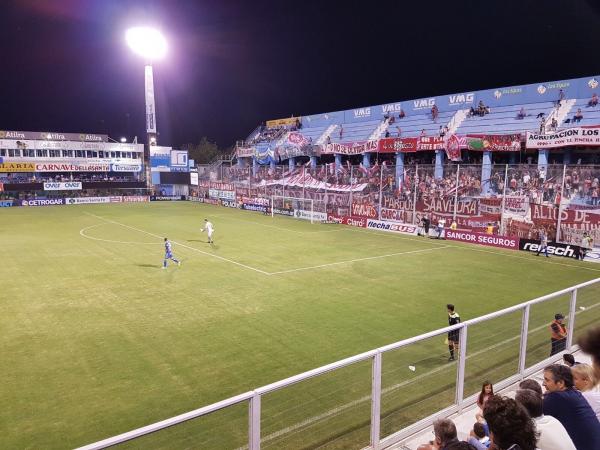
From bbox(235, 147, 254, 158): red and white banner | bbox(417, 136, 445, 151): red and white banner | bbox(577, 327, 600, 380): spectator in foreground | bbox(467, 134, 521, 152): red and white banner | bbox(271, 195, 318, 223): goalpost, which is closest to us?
bbox(577, 327, 600, 380): spectator in foreground

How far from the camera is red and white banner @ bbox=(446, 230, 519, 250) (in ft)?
86.3

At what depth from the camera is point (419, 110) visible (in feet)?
149

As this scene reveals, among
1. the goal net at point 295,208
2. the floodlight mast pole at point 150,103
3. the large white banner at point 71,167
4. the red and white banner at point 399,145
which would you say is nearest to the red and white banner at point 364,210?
the goal net at point 295,208

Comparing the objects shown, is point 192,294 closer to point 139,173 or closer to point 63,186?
point 63,186

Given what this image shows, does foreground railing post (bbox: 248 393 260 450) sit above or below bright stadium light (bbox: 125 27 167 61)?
below

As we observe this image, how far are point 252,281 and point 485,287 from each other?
9.22 meters

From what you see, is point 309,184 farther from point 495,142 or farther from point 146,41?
point 146,41

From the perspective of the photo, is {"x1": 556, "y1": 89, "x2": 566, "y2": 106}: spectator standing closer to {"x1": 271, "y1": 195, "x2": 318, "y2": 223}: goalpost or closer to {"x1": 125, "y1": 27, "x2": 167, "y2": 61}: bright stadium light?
{"x1": 271, "y1": 195, "x2": 318, "y2": 223}: goalpost

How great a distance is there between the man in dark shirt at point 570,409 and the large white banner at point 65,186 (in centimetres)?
6672

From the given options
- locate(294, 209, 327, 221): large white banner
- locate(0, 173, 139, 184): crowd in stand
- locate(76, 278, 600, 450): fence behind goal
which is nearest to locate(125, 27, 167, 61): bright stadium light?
locate(0, 173, 139, 184): crowd in stand

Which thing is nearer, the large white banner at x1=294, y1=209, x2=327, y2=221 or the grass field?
the grass field

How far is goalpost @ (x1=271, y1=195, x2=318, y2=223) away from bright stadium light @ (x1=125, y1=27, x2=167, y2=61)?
33.0m

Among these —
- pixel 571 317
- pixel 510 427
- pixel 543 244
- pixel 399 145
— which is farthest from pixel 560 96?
pixel 510 427

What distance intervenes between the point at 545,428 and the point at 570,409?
565 mm
